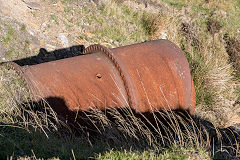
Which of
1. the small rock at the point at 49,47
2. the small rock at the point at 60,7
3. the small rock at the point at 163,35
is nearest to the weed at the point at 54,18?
the small rock at the point at 60,7

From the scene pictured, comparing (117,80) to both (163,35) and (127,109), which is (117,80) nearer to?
(127,109)

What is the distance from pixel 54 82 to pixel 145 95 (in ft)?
3.30

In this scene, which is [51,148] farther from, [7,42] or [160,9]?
[160,9]

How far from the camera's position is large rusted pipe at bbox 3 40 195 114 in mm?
2889

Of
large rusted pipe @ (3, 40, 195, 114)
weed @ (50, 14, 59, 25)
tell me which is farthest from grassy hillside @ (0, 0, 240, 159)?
large rusted pipe @ (3, 40, 195, 114)

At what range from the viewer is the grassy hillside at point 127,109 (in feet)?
8.30

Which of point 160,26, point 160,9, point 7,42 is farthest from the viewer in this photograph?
point 160,9

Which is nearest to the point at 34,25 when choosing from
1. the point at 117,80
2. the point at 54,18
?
the point at 54,18

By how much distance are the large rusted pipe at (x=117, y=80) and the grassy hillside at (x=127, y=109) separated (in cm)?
16

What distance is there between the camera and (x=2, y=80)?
3158 millimetres

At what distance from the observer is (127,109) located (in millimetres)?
3012

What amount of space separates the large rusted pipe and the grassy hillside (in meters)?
0.16

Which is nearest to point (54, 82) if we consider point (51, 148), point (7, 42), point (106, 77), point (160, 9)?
point (106, 77)

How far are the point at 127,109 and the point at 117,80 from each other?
0.34m
